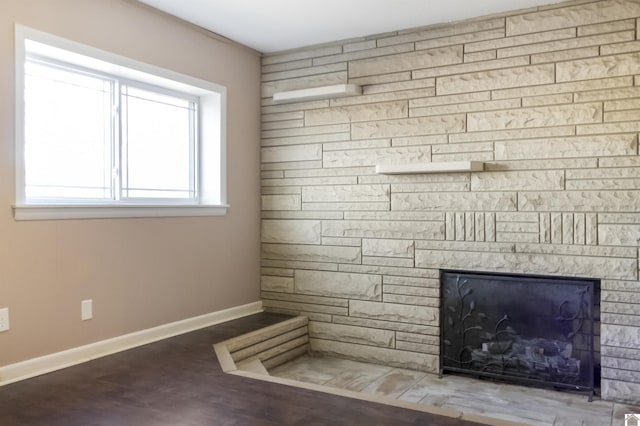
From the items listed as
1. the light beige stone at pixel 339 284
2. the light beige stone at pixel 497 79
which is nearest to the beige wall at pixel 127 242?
the light beige stone at pixel 339 284

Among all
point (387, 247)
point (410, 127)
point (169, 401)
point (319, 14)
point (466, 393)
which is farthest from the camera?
point (387, 247)

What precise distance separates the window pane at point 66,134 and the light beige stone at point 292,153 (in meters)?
1.47

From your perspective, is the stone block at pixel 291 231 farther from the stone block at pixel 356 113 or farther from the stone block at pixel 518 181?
the stone block at pixel 518 181

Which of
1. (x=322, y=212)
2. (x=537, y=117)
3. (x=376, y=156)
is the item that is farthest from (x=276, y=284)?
(x=537, y=117)

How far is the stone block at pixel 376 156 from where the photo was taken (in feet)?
12.6

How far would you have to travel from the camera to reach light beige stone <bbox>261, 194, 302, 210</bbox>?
14.5 feet

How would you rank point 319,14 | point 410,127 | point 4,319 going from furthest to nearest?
point 410,127 → point 319,14 → point 4,319

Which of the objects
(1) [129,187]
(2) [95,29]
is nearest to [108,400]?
Result: (1) [129,187]

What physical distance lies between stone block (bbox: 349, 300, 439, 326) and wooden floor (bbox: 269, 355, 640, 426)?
14.6 inches

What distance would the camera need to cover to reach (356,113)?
13.5ft

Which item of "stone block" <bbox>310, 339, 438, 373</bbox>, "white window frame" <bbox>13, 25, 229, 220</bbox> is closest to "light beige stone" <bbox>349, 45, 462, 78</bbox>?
"white window frame" <bbox>13, 25, 229, 220</bbox>

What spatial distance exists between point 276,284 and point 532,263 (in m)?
2.10

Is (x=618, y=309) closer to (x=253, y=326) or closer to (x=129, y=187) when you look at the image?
(x=253, y=326)

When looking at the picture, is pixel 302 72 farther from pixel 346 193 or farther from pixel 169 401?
pixel 169 401
